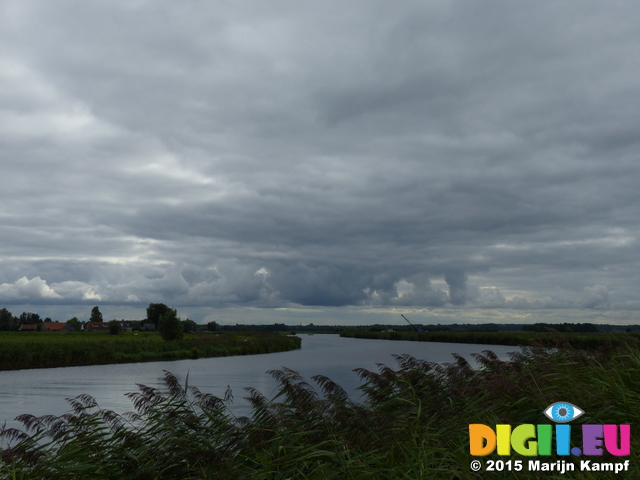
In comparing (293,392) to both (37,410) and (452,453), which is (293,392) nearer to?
(452,453)

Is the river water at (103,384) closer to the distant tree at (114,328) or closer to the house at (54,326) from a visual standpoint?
the distant tree at (114,328)

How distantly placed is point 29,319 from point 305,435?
199530 mm

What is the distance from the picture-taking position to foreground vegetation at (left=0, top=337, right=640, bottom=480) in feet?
20.2

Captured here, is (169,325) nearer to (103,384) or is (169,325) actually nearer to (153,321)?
(103,384)

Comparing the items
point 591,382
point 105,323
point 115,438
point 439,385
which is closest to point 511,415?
point 591,382

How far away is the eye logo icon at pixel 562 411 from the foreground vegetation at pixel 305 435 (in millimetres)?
107

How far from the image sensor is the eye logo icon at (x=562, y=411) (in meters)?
6.92

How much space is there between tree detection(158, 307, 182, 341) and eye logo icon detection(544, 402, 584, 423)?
76.7 meters

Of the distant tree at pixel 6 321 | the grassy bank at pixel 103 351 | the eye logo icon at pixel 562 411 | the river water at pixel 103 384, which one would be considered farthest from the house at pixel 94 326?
the eye logo icon at pixel 562 411

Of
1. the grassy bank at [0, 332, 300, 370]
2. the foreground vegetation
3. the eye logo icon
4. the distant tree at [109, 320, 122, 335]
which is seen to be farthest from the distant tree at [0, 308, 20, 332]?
the eye logo icon

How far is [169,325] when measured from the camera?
78.5 metres

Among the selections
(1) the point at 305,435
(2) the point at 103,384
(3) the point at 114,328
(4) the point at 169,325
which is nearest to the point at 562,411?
(1) the point at 305,435

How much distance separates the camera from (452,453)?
6.71m

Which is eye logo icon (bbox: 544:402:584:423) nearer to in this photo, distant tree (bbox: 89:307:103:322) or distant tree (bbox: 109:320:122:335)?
distant tree (bbox: 109:320:122:335)
